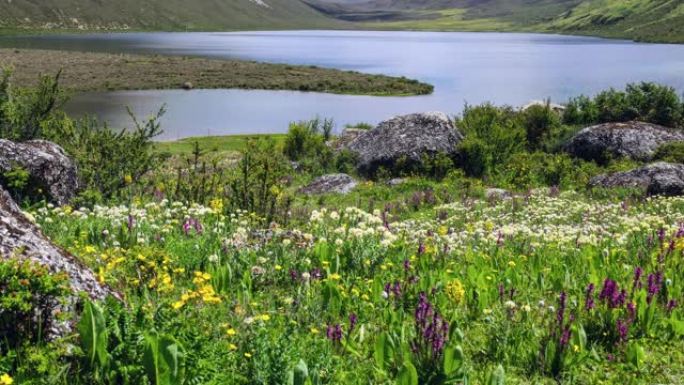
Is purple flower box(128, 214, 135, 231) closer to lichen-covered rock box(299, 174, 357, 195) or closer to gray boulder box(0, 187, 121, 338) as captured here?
gray boulder box(0, 187, 121, 338)

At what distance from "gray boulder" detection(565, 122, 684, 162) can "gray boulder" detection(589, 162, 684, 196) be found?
6.18 m

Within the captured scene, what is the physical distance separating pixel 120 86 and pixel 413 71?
5895cm

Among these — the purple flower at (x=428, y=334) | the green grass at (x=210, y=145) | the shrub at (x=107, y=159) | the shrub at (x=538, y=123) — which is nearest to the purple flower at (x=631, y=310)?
the purple flower at (x=428, y=334)

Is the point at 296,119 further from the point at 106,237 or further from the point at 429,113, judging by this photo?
the point at 106,237

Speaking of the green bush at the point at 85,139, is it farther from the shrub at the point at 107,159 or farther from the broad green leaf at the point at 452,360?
the broad green leaf at the point at 452,360

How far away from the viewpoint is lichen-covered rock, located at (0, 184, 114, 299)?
4886 mm

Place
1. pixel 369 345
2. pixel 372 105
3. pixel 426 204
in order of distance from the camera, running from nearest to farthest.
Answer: pixel 369 345 < pixel 426 204 < pixel 372 105

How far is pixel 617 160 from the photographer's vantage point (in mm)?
27109

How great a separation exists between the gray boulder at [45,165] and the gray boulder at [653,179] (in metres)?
15.8

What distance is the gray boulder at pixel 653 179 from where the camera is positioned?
63.4 feet

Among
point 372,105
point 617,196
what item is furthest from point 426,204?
point 372,105

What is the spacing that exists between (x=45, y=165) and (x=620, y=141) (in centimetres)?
2325

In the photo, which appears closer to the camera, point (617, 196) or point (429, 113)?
point (617, 196)

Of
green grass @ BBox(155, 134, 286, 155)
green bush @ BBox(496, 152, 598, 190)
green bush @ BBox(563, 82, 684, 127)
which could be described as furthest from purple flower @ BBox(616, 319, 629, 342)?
green grass @ BBox(155, 134, 286, 155)
